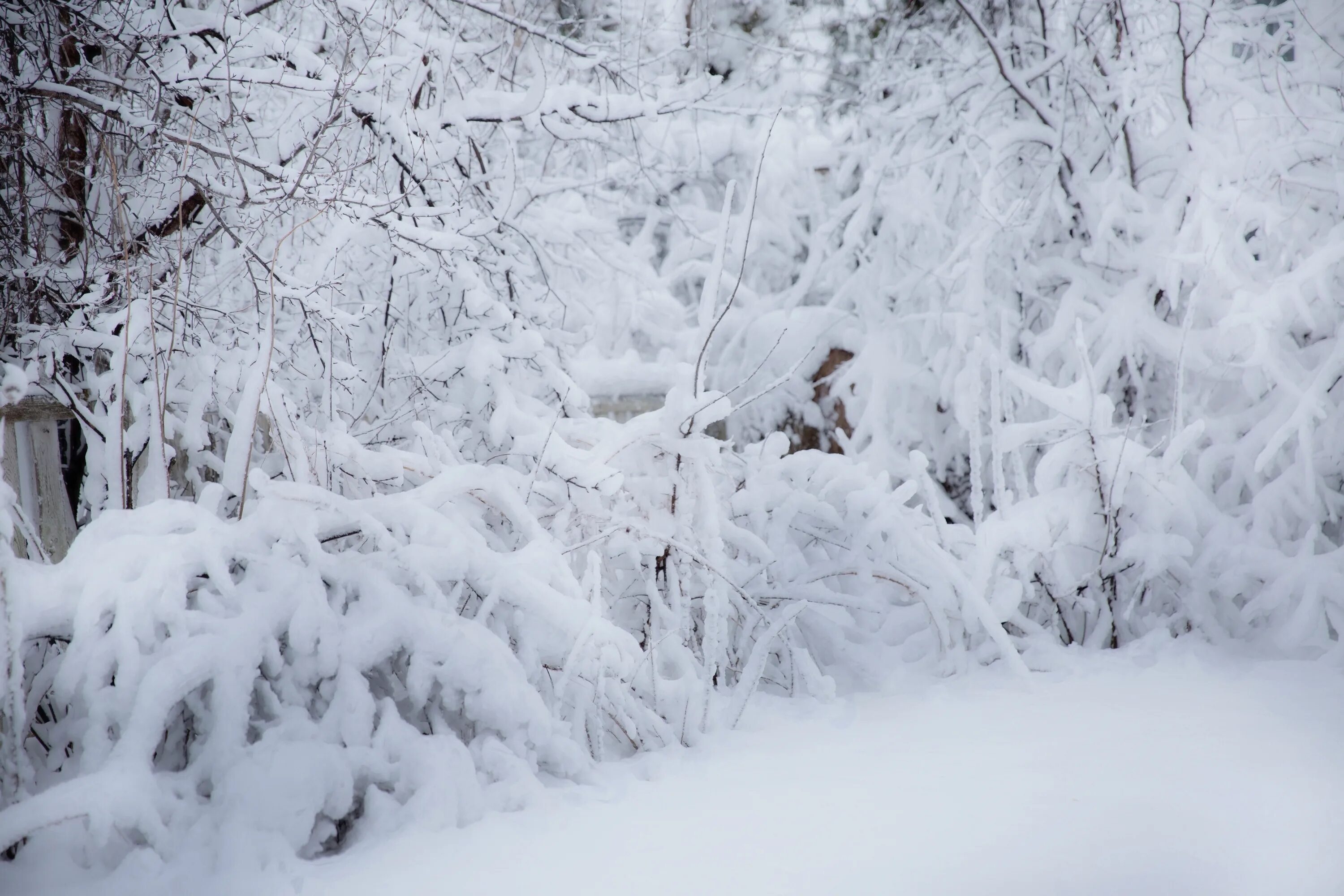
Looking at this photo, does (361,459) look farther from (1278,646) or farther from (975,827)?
(1278,646)

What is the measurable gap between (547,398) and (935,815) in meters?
2.51

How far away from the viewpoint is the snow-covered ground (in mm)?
1684

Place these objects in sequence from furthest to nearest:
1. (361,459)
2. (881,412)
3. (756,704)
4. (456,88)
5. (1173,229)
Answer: (881,412), (1173,229), (456,88), (756,704), (361,459)

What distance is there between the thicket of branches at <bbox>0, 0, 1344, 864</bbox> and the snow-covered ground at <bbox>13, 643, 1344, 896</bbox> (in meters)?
0.14

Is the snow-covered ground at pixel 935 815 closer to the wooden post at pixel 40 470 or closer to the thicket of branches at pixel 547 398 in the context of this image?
the thicket of branches at pixel 547 398

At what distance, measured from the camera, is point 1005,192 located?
5027mm

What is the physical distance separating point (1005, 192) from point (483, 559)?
388cm

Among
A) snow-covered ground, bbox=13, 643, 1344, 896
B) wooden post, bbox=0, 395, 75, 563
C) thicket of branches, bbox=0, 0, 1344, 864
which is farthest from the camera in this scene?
wooden post, bbox=0, 395, 75, 563

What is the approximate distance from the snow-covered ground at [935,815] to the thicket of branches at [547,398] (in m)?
0.14

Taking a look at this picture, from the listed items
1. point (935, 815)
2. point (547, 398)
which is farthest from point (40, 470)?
point (935, 815)

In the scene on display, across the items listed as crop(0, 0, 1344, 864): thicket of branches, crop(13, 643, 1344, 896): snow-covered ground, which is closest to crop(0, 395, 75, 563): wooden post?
crop(0, 0, 1344, 864): thicket of branches

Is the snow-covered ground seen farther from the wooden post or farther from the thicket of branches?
the wooden post

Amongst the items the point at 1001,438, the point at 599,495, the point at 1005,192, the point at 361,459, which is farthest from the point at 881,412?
the point at 361,459

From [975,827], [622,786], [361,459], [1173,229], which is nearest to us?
[975,827]
